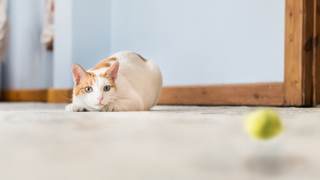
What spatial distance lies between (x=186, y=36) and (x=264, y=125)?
1626mm

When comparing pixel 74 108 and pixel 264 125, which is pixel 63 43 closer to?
pixel 74 108

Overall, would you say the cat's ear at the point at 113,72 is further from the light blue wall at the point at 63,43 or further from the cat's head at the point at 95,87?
the light blue wall at the point at 63,43

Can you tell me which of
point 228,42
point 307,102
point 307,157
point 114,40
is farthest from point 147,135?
point 114,40

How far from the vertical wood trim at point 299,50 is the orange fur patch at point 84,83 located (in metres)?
0.98

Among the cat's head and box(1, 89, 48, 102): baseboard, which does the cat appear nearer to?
the cat's head

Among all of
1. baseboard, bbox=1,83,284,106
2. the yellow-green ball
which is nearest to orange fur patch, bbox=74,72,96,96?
baseboard, bbox=1,83,284,106

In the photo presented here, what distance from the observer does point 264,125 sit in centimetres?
32

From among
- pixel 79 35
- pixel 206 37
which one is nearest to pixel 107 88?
pixel 206 37

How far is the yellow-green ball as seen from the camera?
315mm

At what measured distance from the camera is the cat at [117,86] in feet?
3.34

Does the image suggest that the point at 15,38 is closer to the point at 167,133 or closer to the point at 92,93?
the point at 92,93

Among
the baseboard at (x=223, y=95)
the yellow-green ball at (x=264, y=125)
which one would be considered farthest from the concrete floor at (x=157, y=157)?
the baseboard at (x=223, y=95)

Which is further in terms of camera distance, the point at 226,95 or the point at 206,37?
the point at 206,37

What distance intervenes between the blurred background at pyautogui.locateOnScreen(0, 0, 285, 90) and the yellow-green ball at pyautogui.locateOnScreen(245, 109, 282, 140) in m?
1.27
